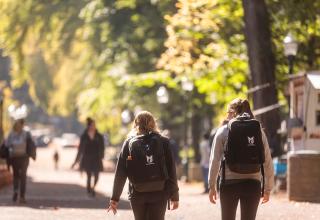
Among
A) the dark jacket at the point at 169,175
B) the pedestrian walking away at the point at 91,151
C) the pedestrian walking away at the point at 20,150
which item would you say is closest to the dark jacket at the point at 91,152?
the pedestrian walking away at the point at 91,151

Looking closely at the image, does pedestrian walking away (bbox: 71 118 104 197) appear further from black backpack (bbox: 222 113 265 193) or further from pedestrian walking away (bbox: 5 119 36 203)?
black backpack (bbox: 222 113 265 193)

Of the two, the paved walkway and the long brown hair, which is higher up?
the long brown hair

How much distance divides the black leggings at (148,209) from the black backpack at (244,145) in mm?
781

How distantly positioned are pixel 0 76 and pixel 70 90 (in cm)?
7551

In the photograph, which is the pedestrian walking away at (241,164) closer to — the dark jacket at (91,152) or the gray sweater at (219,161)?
the gray sweater at (219,161)

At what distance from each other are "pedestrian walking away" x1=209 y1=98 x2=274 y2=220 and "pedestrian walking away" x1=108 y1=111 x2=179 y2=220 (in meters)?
0.58

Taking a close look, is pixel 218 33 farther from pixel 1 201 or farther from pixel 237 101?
pixel 237 101

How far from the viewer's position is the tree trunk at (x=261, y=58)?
22.2 metres

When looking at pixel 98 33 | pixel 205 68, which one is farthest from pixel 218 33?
pixel 98 33

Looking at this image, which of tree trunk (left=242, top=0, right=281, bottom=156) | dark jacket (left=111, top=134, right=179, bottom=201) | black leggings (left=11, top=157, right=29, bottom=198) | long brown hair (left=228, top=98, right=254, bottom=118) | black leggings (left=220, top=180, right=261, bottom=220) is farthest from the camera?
tree trunk (left=242, top=0, right=281, bottom=156)

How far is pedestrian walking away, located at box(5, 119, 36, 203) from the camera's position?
53.8 ft

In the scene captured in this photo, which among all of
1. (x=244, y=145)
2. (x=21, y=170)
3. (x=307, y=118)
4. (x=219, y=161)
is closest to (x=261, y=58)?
(x=307, y=118)

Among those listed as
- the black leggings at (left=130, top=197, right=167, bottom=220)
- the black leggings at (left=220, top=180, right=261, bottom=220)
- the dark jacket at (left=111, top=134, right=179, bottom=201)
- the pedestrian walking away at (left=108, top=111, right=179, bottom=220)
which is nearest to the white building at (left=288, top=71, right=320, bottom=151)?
the black leggings at (left=220, top=180, right=261, bottom=220)

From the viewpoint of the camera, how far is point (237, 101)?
8.30 m
